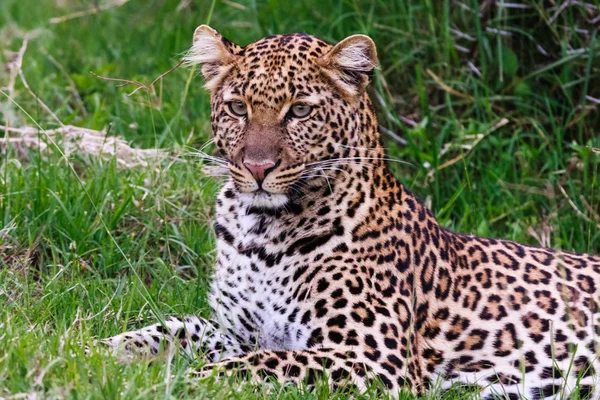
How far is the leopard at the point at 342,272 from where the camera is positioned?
6.32 m

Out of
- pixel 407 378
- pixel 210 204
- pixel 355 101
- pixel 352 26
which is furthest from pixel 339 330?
pixel 352 26

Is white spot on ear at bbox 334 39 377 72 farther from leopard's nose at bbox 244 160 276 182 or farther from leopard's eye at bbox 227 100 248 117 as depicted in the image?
leopard's nose at bbox 244 160 276 182

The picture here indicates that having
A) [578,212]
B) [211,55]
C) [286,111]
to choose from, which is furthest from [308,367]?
[578,212]

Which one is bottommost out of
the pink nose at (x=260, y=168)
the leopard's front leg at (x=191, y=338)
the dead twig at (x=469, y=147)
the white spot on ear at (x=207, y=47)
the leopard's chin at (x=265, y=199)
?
the leopard's front leg at (x=191, y=338)

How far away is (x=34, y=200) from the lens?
26.1ft

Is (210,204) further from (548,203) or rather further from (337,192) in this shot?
(548,203)

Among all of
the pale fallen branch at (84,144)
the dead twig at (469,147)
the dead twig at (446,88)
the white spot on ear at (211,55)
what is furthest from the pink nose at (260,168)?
the dead twig at (446,88)

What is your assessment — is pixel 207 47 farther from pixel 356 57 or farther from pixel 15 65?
pixel 15 65

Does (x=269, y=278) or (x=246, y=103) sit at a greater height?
(x=246, y=103)

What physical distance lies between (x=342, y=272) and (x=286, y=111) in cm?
98

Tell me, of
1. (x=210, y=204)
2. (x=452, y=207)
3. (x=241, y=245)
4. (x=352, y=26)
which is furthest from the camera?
(x=352, y=26)

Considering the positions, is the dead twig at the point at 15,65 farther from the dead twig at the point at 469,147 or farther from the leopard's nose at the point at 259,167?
the dead twig at the point at 469,147

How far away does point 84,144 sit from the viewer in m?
9.06

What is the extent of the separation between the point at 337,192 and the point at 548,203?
3119 mm
